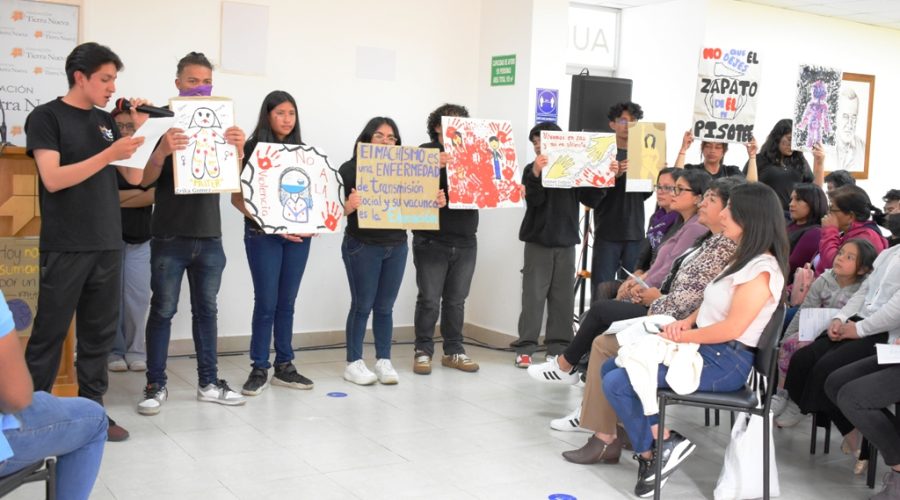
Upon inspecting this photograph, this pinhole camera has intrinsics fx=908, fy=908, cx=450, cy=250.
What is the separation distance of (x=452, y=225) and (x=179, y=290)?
1.73m

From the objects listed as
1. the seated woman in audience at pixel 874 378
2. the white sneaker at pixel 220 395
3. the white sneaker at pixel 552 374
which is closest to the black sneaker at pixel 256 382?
the white sneaker at pixel 220 395

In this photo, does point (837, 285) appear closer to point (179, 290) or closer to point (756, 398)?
point (756, 398)

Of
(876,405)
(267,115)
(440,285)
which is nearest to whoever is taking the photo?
(876,405)

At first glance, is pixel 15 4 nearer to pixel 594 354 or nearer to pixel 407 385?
pixel 407 385

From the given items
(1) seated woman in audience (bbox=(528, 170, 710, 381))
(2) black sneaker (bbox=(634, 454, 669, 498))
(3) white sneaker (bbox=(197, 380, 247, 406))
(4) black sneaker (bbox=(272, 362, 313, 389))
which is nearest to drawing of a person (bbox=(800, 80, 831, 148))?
(1) seated woman in audience (bbox=(528, 170, 710, 381))

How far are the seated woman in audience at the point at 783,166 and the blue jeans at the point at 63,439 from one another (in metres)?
4.62

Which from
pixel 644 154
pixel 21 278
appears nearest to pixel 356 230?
pixel 21 278

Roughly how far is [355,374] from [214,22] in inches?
95.4

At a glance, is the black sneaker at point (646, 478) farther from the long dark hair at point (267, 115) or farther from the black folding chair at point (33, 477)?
the long dark hair at point (267, 115)

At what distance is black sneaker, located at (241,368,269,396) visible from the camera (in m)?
4.95

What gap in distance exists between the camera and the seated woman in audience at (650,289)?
14.6 ft

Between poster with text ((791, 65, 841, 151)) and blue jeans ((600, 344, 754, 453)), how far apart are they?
2.49 meters

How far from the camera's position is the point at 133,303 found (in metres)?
5.40

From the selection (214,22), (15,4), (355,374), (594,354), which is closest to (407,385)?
(355,374)
